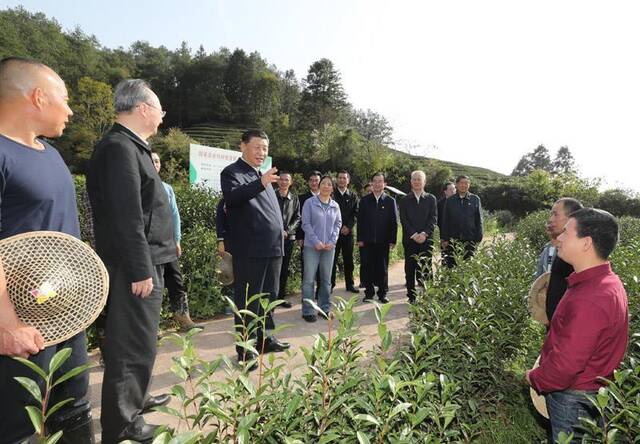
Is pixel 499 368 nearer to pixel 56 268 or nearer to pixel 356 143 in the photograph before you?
pixel 56 268

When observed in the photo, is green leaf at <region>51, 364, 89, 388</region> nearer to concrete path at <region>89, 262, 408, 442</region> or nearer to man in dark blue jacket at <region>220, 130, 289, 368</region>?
concrete path at <region>89, 262, 408, 442</region>

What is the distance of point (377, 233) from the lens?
6922mm

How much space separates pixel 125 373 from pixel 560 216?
10.9 ft

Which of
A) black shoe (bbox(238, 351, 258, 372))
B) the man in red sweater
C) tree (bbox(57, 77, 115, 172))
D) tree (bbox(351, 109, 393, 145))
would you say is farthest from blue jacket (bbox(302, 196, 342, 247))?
tree (bbox(351, 109, 393, 145))

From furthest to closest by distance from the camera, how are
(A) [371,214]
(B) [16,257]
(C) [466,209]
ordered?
(C) [466,209]
(A) [371,214]
(B) [16,257]

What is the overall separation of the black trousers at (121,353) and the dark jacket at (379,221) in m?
4.83

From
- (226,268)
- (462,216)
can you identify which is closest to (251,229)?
(226,268)

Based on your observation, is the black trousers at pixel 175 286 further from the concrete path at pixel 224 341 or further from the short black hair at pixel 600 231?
the short black hair at pixel 600 231

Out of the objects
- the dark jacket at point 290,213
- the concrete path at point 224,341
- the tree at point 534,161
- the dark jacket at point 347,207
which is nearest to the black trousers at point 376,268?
the concrete path at point 224,341

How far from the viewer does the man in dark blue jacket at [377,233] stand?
6.93 m

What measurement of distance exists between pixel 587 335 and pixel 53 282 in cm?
253

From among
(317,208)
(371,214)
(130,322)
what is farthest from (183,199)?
(130,322)

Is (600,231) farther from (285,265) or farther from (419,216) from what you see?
(285,265)

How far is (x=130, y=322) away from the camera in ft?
8.20
